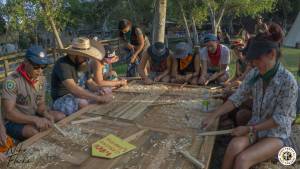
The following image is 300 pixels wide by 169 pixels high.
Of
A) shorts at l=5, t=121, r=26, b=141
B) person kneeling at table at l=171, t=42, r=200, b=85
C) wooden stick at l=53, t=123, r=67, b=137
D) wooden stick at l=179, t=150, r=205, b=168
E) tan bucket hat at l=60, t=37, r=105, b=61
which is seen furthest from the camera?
person kneeling at table at l=171, t=42, r=200, b=85

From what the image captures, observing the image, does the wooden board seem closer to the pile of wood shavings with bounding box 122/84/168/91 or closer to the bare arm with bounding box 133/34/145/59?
the pile of wood shavings with bounding box 122/84/168/91

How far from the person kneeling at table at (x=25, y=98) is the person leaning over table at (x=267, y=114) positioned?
2.03 m

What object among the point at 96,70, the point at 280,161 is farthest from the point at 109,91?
the point at 280,161

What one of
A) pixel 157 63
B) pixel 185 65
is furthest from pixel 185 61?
pixel 157 63

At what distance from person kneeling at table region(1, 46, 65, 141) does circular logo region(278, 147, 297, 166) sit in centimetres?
247

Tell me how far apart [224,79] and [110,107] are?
2.66 m

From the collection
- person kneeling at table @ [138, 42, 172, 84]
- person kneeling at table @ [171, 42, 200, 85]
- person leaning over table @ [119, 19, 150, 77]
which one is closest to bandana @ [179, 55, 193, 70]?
person kneeling at table @ [171, 42, 200, 85]

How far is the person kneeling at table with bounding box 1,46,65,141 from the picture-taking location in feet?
13.4

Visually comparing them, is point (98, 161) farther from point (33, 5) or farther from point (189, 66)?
point (33, 5)

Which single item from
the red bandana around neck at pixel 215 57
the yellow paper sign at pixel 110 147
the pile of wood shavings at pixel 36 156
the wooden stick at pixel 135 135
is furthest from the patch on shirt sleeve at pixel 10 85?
the red bandana around neck at pixel 215 57

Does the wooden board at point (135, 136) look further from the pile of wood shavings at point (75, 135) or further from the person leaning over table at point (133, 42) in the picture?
the person leaning over table at point (133, 42)

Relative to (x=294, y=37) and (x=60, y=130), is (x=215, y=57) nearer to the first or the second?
(x=60, y=130)

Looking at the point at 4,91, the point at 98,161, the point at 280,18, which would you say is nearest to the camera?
the point at 98,161

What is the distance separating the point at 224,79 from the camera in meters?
6.54
